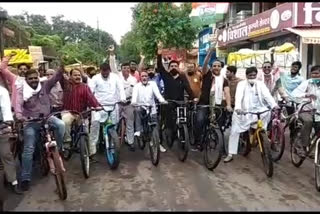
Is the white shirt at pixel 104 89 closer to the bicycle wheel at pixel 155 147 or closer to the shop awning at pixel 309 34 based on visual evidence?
the bicycle wheel at pixel 155 147

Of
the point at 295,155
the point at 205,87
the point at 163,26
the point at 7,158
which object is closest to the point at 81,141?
the point at 7,158

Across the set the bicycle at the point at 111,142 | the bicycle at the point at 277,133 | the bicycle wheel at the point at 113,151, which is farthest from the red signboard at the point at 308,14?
the bicycle wheel at the point at 113,151

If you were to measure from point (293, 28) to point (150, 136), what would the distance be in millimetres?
9194

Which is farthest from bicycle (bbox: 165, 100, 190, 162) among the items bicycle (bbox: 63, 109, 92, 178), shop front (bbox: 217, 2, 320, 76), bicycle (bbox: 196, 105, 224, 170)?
shop front (bbox: 217, 2, 320, 76)

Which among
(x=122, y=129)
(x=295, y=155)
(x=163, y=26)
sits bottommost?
(x=295, y=155)

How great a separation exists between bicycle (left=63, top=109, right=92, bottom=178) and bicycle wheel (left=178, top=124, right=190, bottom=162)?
1.67m

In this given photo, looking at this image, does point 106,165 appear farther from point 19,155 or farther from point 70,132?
point 19,155

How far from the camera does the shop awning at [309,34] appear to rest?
47.0 ft

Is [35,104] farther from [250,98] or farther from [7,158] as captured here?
[250,98]

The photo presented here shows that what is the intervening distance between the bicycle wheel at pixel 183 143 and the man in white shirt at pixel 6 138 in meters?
3.00

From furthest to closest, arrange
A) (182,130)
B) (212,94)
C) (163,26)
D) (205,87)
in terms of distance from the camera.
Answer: (163,26) → (212,94) → (205,87) → (182,130)

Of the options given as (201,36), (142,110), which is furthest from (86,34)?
(142,110)

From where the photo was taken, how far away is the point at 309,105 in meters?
7.52

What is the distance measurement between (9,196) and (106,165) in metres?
2.11
